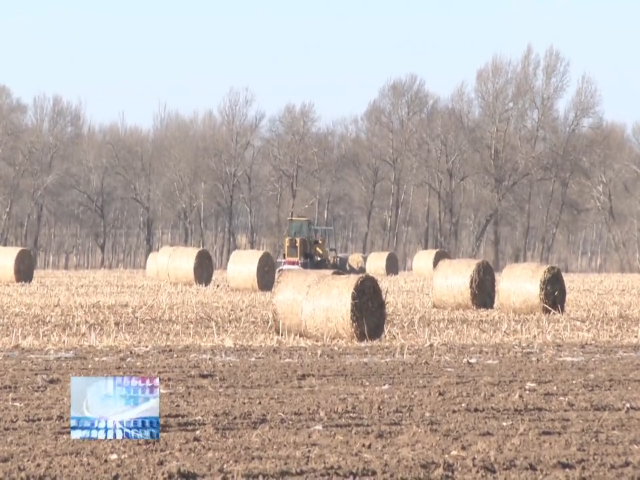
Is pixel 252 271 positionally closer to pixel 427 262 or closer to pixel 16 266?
pixel 16 266

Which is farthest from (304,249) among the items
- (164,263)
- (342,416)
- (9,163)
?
(9,163)

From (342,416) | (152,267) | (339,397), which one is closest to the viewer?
(342,416)

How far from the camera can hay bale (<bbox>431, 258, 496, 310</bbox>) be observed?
72.4 feet


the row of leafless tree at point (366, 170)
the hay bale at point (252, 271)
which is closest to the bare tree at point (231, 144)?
the row of leafless tree at point (366, 170)

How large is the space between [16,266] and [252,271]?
7.86 meters

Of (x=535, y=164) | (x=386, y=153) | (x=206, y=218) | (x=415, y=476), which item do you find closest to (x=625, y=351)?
(x=415, y=476)

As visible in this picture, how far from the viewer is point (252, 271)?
93.5 feet

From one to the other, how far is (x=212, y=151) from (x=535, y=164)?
794 inches

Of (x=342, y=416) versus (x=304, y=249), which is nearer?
(x=342, y=416)

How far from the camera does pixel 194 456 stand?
303 inches

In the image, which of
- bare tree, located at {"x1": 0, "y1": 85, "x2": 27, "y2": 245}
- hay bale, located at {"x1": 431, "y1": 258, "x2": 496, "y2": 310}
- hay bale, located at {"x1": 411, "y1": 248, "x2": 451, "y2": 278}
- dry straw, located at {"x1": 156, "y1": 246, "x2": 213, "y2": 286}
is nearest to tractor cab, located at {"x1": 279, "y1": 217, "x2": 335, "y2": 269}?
dry straw, located at {"x1": 156, "y1": 246, "x2": 213, "y2": 286}

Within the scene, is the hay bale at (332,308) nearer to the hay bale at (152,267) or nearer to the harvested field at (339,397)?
the harvested field at (339,397)

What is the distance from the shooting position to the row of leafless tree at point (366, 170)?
60000mm

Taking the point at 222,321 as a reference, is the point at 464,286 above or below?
above
